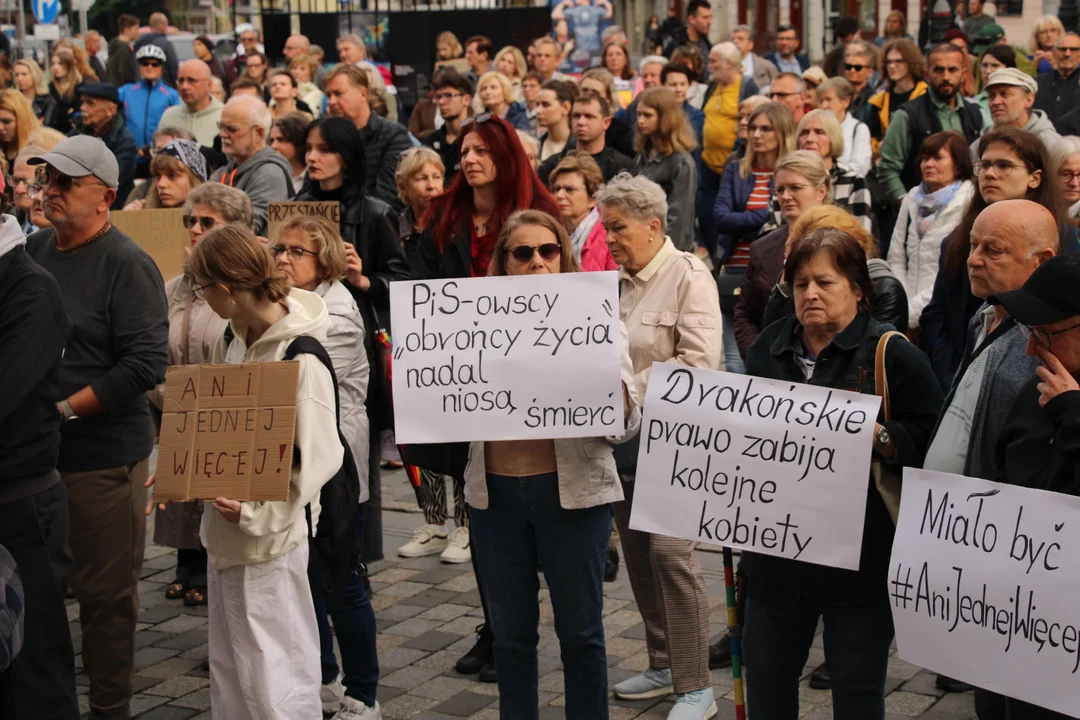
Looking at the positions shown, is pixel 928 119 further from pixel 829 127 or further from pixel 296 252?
pixel 296 252

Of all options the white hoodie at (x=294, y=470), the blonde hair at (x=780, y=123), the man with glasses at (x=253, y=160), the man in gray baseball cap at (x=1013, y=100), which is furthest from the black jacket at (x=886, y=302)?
the man in gray baseball cap at (x=1013, y=100)

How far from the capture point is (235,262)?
462 centimetres

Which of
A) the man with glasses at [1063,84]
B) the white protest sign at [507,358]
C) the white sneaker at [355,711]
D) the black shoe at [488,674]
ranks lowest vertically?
the black shoe at [488,674]

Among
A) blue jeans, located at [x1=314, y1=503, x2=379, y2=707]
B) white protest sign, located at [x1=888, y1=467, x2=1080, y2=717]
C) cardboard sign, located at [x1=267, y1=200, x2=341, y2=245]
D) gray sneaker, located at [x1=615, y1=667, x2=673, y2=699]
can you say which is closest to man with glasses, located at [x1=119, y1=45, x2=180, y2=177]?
cardboard sign, located at [x1=267, y1=200, x2=341, y2=245]

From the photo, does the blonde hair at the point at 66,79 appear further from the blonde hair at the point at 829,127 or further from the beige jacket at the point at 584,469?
the beige jacket at the point at 584,469

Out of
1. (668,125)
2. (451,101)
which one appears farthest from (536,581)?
(451,101)

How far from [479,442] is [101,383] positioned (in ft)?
5.23

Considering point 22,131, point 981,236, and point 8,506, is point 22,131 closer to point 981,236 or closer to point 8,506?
point 8,506

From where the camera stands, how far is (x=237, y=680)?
4.77 m

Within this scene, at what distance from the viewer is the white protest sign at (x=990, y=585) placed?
3406 mm

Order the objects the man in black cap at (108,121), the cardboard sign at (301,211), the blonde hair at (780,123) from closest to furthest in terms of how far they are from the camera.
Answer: the cardboard sign at (301,211) < the blonde hair at (780,123) < the man in black cap at (108,121)

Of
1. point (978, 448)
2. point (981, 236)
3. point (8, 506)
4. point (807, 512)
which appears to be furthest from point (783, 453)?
point (8, 506)

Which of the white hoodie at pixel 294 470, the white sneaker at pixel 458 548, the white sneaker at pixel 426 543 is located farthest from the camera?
the white sneaker at pixel 426 543

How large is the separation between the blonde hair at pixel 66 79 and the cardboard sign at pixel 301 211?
8.27 m
